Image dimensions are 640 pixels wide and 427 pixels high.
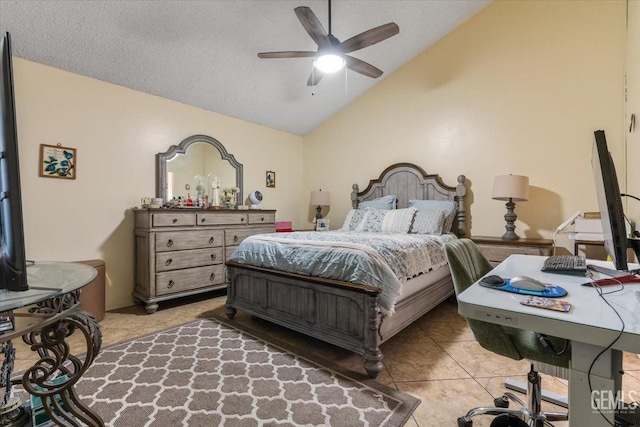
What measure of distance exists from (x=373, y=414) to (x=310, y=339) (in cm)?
102

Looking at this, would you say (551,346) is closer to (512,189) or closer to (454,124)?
(512,189)

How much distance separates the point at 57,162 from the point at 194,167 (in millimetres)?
1342

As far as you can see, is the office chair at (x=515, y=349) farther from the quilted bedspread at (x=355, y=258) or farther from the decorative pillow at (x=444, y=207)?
the decorative pillow at (x=444, y=207)

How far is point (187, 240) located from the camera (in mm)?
3338

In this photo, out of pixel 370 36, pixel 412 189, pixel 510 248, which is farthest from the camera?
pixel 412 189

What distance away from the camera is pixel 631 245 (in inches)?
48.6

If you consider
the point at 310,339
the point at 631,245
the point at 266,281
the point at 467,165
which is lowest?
the point at 310,339

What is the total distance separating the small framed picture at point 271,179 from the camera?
4789 mm

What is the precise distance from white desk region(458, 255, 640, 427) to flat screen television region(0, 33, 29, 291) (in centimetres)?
130

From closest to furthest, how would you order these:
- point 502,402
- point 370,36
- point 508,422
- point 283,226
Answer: point 508,422 < point 502,402 < point 370,36 < point 283,226

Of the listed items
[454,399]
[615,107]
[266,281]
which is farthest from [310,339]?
[615,107]

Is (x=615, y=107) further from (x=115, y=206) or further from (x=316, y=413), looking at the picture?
(x=115, y=206)

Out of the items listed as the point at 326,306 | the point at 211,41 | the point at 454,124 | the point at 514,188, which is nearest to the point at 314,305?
the point at 326,306

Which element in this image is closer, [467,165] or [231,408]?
[231,408]
